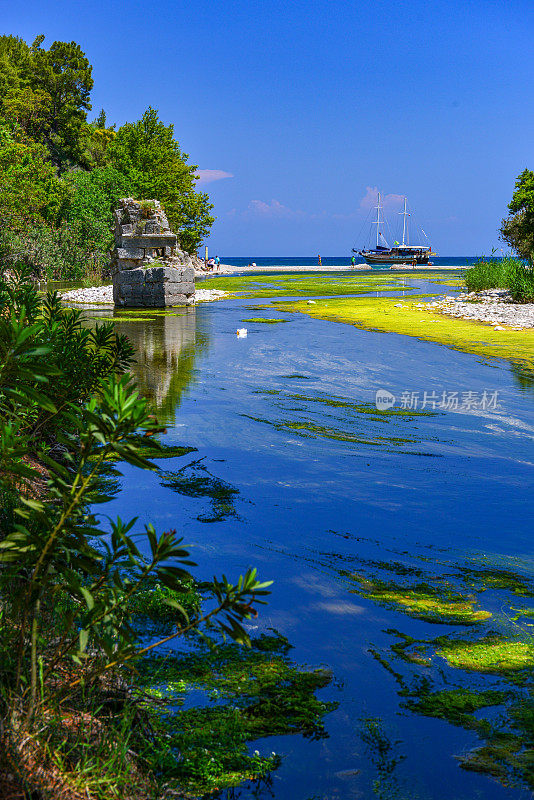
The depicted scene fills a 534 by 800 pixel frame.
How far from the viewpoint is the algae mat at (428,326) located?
58.5 ft

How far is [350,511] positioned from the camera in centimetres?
654

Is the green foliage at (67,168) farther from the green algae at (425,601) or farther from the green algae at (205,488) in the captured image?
the green algae at (425,601)

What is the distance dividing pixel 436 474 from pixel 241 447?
251 cm

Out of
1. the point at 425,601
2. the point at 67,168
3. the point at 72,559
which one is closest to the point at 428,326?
the point at 425,601

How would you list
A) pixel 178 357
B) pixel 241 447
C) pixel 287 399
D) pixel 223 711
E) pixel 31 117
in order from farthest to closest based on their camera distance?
pixel 31 117 < pixel 178 357 < pixel 287 399 < pixel 241 447 < pixel 223 711

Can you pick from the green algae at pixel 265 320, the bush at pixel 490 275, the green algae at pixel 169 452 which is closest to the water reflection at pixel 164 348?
the green algae at pixel 169 452

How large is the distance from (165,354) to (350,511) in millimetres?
10997

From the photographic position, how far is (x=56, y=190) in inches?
1775

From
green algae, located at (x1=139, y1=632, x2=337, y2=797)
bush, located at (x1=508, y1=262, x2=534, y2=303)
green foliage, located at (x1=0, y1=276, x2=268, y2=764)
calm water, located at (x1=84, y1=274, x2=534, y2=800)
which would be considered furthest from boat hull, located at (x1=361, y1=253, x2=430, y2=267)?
green foliage, located at (x1=0, y1=276, x2=268, y2=764)

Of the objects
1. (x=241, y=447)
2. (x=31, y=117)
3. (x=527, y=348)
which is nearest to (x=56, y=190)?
(x=31, y=117)

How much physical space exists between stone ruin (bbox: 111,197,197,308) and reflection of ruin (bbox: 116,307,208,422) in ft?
12.5

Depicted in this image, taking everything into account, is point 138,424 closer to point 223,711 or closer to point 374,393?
point 223,711

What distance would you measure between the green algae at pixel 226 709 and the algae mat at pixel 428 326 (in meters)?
12.3

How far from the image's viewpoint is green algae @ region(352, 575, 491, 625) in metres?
4.46
